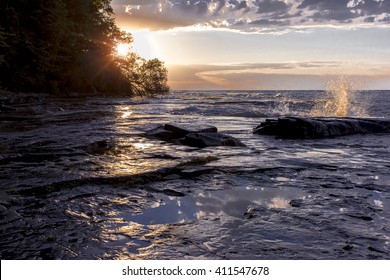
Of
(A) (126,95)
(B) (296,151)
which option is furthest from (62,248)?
(A) (126,95)

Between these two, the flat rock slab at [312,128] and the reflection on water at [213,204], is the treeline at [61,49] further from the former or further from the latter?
the reflection on water at [213,204]

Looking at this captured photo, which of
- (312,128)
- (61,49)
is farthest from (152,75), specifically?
(312,128)

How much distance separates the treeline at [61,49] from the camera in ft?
101

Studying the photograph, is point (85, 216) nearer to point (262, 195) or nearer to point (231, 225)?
point (231, 225)

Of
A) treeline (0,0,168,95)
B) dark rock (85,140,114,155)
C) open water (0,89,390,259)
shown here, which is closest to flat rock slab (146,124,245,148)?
open water (0,89,390,259)

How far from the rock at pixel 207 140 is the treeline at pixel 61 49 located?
15151mm

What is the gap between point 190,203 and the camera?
417cm

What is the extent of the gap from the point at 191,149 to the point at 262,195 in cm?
352

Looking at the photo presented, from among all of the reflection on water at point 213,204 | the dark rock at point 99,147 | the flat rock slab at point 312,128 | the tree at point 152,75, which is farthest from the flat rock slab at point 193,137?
the tree at point 152,75

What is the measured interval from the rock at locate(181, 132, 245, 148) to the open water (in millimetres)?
657

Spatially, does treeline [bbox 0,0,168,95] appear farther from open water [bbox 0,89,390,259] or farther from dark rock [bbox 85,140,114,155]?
open water [bbox 0,89,390,259]

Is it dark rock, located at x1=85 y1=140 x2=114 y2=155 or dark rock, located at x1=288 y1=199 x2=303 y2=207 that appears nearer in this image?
dark rock, located at x1=288 y1=199 x2=303 y2=207

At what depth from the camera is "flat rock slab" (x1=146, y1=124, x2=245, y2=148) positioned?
8.48m

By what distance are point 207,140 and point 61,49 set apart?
118ft
